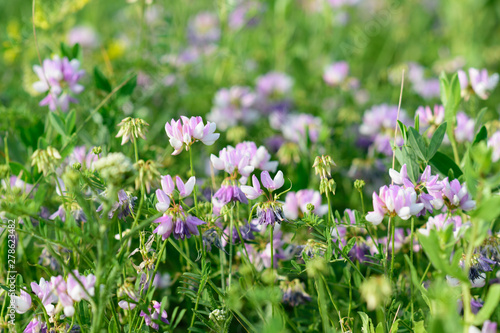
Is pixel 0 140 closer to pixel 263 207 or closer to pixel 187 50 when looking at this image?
pixel 263 207

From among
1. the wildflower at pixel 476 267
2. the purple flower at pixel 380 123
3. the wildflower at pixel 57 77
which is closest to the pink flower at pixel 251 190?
the wildflower at pixel 476 267

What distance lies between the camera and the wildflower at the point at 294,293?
1.43 meters

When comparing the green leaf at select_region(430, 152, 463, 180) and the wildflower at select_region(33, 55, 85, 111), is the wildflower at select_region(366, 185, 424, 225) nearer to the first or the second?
the green leaf at select_region(430, 152, 463, 180)

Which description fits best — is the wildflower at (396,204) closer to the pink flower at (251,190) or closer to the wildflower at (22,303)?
the pink flower at (251,190)

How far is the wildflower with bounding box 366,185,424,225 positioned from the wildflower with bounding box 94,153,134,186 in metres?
0.59

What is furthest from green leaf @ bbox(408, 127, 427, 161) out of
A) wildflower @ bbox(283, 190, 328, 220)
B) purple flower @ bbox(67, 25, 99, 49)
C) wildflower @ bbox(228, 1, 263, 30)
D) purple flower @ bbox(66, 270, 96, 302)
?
purple flower @ bbox(67, 25, 99, 49)

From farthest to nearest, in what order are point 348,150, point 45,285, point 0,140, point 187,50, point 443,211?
1. point 187,50
2. point 348,150
3. point 0,140
4. point 443,211
5. point 45,285

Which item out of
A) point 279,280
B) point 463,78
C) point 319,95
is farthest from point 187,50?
point 279,280

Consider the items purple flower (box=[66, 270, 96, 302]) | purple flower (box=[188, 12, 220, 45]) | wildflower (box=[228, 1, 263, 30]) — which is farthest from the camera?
purple flower (box=[188, 12, 220, 45])

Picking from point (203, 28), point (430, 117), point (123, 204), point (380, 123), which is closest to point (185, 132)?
point (123, 204)

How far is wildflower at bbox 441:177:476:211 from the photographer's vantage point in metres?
1.28

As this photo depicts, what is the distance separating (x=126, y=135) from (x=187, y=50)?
2.33m

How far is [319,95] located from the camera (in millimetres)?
3178

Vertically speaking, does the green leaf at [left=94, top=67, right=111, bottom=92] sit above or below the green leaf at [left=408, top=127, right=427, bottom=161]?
above
